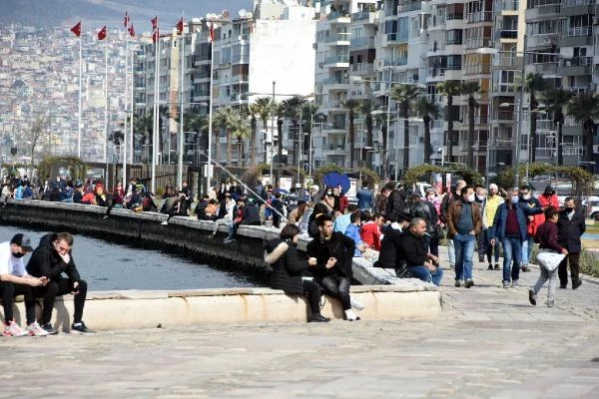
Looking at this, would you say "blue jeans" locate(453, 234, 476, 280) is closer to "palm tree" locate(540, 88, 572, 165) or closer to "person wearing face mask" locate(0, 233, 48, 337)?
"person wearing face mask" locate(0, 233, 48, 337)

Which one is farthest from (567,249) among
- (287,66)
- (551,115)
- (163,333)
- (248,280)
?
(287,66)

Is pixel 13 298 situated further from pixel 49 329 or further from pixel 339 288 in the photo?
A: pixel 339 288

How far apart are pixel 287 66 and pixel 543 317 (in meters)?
156

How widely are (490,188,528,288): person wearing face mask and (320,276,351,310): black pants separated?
273 inches

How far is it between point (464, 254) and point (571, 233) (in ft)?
5.71

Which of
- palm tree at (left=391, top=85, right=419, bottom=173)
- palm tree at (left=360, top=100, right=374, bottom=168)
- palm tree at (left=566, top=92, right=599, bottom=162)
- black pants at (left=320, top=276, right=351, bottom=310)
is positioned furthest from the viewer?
palm tree at (left=360, top=100, right=374, bottom=168)

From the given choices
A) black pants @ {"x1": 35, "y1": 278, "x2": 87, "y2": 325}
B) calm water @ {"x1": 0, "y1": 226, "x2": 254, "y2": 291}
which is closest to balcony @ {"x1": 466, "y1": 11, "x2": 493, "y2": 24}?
calm water @ {"x1": 0, "y1": 226, "x2": 254, "y2": 291}

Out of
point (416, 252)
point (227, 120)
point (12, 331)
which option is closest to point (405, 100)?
point (227, 120)

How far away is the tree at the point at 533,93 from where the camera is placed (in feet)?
385

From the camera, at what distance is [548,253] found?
85.6 feet

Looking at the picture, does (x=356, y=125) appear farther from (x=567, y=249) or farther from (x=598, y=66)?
(x=567, y=249)

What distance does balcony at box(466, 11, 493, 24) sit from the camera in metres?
129

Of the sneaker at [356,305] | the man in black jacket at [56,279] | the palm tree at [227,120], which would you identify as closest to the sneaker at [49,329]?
the man in black jacket at [56,279]

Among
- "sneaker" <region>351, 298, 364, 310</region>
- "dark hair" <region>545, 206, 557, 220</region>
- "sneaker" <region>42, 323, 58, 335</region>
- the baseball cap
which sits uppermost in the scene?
"dark hair" <region>545, 206, 557, 220</region>
